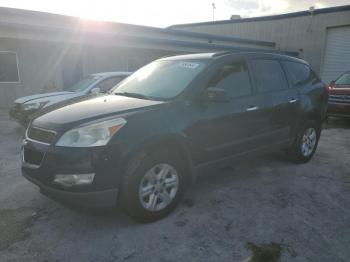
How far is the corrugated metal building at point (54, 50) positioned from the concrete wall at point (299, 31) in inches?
471

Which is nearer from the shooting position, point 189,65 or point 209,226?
point 209,226

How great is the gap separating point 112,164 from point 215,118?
1399 mm

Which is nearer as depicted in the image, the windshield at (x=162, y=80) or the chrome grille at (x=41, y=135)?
the chrome grille at (x=41, y=135)

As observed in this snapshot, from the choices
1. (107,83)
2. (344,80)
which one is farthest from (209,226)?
(344,80)

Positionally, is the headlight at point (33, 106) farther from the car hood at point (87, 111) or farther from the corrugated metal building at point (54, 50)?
the corrugated metal building at point (54, 50)

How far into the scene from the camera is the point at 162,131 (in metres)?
3.16

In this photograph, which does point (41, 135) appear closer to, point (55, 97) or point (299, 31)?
point (55, 97)

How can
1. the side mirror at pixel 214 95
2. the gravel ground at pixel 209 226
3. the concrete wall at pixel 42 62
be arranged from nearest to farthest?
the gravel ground at pixel 209 226 < the side mirror at pixel 214 95 < the concrete wall at pixel 42 62

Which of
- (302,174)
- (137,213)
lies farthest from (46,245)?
(302,174)

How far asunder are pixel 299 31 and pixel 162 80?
21137 mm

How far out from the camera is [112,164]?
113 inches

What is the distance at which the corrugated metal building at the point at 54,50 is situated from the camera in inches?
472

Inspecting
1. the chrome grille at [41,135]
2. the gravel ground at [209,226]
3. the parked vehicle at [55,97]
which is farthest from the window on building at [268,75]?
the parked vehicle at [55,97]

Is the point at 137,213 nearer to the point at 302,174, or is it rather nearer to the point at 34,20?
the point at 302,174
